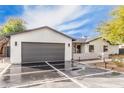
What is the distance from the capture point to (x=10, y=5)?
17203 mm

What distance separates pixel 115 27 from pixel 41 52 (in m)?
7.24

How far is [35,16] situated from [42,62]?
440cm

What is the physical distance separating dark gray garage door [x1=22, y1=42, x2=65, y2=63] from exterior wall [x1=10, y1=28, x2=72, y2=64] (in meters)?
0.45

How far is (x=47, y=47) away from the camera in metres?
20.4

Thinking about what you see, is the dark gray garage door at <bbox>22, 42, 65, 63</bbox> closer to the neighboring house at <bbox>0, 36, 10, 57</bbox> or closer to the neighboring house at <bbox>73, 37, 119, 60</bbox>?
the neighboring house at <bbox>73, 37, 119, 60</bbox>

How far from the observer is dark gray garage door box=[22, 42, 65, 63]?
63.2ft

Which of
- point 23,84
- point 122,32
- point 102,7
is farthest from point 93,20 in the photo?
point 23,84

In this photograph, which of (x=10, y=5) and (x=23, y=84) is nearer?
(x=23, y=84)

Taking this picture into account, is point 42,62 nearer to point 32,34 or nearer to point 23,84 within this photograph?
point 32,34

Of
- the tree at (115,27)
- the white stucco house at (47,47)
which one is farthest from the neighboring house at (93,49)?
the tree at (115,27)

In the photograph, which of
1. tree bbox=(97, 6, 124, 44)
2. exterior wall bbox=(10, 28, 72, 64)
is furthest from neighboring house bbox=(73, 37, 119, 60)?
tree bbox=(97, 6, 124, 44)

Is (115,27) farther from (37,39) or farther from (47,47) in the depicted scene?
(37,39)

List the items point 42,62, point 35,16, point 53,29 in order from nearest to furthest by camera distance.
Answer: point 35,16
point 42,62
point 53,29
